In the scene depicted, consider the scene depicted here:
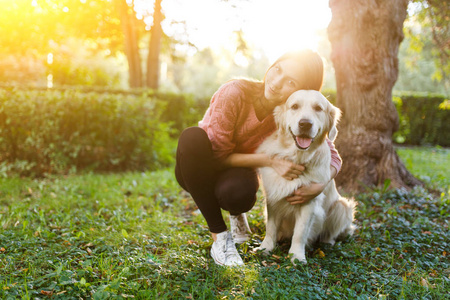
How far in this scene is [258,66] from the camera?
39.9 meters

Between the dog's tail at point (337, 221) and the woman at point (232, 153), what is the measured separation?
44cm

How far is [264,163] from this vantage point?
8.76 feet

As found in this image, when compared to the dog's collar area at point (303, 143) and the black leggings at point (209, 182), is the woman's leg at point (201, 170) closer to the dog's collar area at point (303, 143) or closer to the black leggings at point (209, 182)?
the black leggings at point (209, 182)

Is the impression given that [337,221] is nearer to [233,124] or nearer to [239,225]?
[239,225]

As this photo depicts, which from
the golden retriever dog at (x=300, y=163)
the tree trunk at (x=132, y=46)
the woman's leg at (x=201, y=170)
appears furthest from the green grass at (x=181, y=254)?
the tree trunk at (x=132, y=46)

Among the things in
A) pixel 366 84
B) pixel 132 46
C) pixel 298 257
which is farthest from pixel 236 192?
pixel 132 46

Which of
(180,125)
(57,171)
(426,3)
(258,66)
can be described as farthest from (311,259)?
(258,66)

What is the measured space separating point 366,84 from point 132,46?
26.6 ft

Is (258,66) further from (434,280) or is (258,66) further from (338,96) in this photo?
(434,280)

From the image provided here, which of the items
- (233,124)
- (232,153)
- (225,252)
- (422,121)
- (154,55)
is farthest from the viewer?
(422,121)

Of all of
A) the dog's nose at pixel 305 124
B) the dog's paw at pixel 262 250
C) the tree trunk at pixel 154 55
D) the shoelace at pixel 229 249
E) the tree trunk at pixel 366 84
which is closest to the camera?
the dog's nose at pixel 305 124

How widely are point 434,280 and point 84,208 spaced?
324 centimetres

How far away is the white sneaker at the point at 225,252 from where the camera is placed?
245 centimetres

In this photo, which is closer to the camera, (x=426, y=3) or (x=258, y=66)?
(x=426, y=3)
